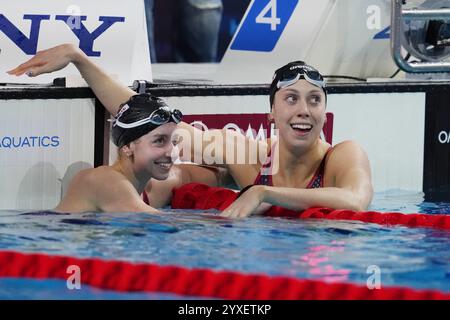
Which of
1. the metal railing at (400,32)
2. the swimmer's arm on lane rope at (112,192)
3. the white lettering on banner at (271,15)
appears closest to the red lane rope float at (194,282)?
the swimmer's arm on lane rope at (112,192)

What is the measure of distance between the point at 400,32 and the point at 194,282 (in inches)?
103

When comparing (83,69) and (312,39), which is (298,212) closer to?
(83,69)

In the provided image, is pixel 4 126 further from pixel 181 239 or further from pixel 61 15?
pixel 181 239

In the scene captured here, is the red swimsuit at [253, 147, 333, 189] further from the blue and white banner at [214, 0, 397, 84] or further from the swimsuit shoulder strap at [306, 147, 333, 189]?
the blue and white banner at [214, 0, 397, 84]

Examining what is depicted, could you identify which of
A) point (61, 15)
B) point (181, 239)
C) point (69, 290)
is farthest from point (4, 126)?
point (69, 290)

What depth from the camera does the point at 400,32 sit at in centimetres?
571

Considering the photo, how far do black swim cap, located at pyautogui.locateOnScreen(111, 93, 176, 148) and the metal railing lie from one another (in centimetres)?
143

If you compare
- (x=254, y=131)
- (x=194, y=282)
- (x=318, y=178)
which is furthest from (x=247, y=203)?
(x=194, y=282)

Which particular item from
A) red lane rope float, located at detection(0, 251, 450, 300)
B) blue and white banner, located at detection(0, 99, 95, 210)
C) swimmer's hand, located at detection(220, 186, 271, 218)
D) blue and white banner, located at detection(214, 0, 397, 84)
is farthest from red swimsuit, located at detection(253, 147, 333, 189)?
red lane rope float, located at detection(0, 251, 450, 300)

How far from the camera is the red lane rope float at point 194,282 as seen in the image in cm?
338

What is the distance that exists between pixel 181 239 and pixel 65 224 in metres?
0.57

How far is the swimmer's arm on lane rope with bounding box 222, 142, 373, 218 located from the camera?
470 cm

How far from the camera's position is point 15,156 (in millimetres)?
5180
